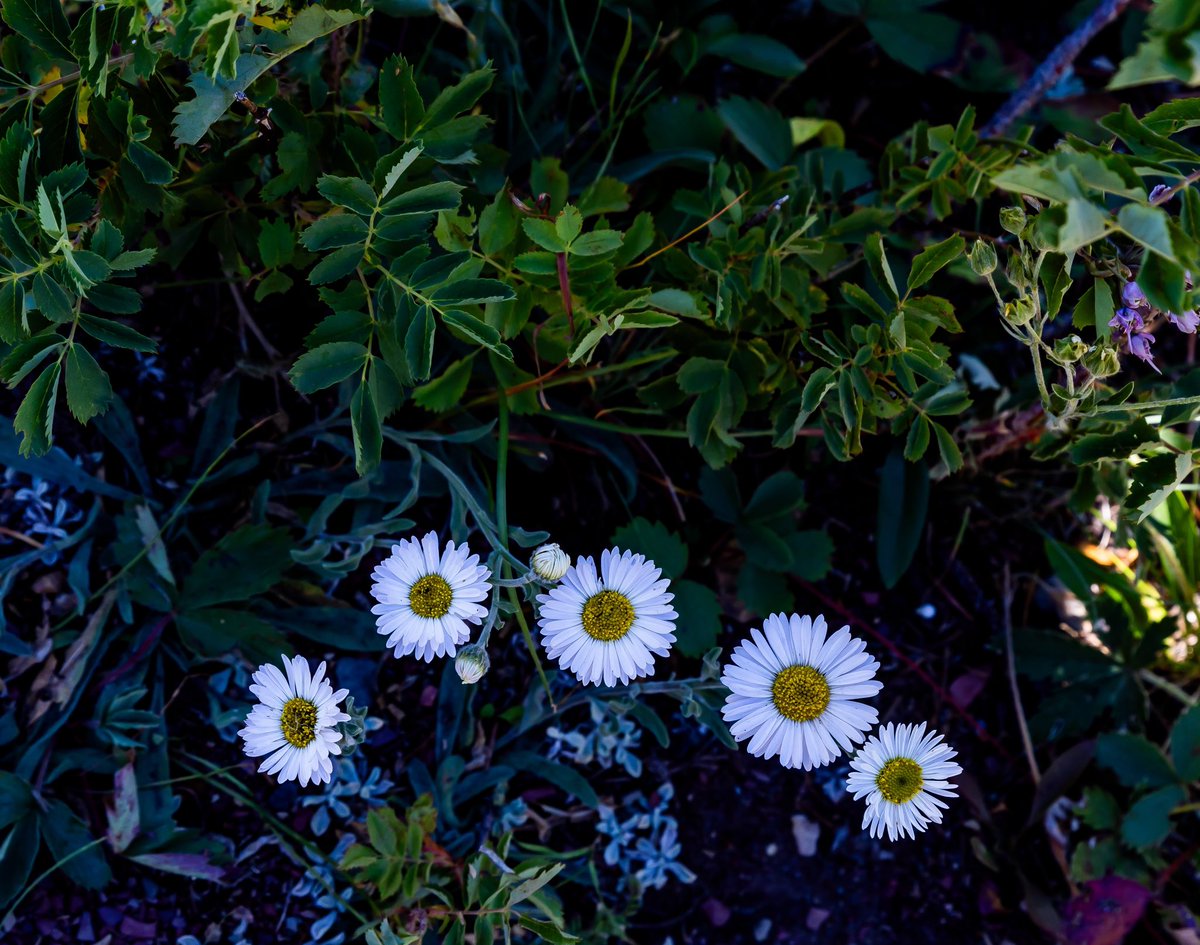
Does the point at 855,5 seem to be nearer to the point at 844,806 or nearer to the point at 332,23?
the point at 332,23

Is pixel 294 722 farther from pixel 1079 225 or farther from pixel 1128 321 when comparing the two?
pixel 1128 321

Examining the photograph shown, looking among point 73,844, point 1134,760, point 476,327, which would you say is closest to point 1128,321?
point 476,327

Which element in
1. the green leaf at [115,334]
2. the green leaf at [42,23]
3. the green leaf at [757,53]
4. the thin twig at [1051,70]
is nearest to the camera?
the green leaf at [42,23]

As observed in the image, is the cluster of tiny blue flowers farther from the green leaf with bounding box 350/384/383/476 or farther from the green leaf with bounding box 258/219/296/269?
the green leaf with bounding box 258/219/296/269

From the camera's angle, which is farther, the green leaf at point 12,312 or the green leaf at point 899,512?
the green leaf at point 899,512

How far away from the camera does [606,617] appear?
165 cm

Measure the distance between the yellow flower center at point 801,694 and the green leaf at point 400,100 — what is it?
1064mm

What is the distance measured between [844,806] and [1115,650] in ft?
2.41

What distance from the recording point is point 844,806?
2330 millimetres

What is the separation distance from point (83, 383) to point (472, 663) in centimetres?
74

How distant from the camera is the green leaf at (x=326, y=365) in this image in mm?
1554

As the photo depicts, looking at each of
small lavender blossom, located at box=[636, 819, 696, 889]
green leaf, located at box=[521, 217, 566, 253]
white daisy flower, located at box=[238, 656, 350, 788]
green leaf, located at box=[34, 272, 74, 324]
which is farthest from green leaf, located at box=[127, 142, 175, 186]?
small lavender blossom, located at box=[636, 819, 696, 889]

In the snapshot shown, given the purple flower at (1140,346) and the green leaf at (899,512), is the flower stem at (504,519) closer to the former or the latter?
the green leaf at (899,512)

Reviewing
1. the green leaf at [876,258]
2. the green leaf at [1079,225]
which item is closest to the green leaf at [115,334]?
the green leaf at [876,258]
